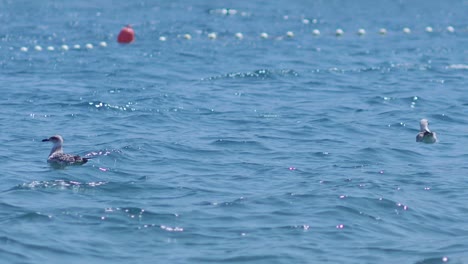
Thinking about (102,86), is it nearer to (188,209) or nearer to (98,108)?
(98,108)

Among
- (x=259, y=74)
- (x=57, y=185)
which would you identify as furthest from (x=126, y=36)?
(x=57, y=185)

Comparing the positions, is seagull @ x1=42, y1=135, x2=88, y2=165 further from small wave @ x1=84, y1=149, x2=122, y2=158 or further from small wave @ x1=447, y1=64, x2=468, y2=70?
small wave @ x1=447, y1=64, x2=468, y2=70

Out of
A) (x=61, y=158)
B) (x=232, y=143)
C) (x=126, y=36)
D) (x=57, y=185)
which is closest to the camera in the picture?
(x=57, y=185)

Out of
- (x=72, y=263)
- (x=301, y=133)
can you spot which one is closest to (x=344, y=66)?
(x=301, y=133)

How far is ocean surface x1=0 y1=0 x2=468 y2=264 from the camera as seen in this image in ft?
47.4

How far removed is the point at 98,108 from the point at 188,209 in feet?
29.5

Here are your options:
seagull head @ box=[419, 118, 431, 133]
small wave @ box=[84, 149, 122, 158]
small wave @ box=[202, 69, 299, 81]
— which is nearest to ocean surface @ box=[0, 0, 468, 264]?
small wave @ box=[84, 149, 122, 158]

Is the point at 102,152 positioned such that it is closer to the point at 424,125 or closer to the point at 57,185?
the point at 57,185

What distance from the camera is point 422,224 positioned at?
50.8ft

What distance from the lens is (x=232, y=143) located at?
68.4 ft

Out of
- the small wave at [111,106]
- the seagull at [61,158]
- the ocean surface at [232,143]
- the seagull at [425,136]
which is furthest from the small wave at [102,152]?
the seagull at [425,136]

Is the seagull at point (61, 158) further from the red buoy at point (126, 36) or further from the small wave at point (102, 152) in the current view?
the red buoy at point (126, 36)

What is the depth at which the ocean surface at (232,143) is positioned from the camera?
1445cm

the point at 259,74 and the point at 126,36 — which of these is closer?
the point at 259,74
